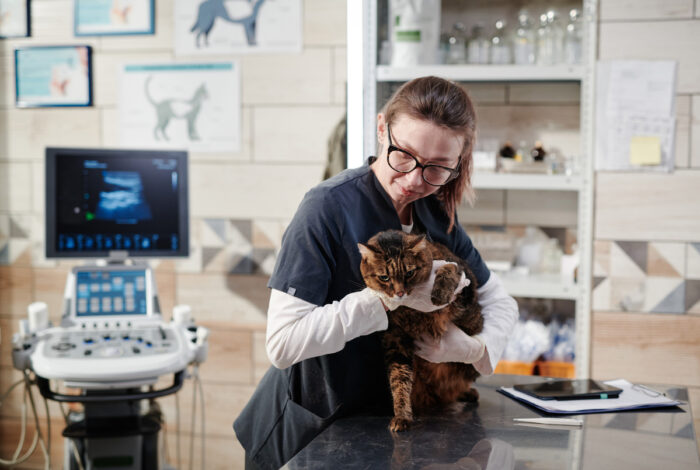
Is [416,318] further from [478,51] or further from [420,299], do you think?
[478,51]

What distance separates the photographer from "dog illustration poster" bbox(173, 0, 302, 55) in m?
2.81

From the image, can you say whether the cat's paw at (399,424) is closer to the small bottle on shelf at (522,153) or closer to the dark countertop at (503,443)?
the dark countertop at (503,443)

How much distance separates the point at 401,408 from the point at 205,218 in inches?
75.8

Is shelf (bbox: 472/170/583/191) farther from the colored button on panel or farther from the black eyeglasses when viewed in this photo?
→ the colored button on panel

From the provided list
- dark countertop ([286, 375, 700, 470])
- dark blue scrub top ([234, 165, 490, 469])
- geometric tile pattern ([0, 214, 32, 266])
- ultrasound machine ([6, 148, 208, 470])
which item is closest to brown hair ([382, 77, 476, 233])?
dark blue scrub top ([234, 165, 490, 469])

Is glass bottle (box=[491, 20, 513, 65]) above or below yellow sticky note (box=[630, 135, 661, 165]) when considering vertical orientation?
above

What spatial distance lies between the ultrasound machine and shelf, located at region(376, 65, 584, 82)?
86 centimetres

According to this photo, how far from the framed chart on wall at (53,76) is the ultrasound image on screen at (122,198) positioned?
2.72 ft

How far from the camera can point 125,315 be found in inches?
→ 90.5

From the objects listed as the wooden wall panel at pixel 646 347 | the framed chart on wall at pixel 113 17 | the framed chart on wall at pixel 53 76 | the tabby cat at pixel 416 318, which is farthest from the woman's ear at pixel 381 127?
the framed chart on wall at pixel 53 76

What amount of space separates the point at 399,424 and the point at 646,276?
1.60 metres

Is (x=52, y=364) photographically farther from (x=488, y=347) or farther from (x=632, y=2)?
(x=632, y=2)

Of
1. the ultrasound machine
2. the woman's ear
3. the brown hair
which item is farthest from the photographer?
the ultrasound machine

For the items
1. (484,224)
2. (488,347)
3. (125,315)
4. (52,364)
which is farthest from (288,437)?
(484,224)
